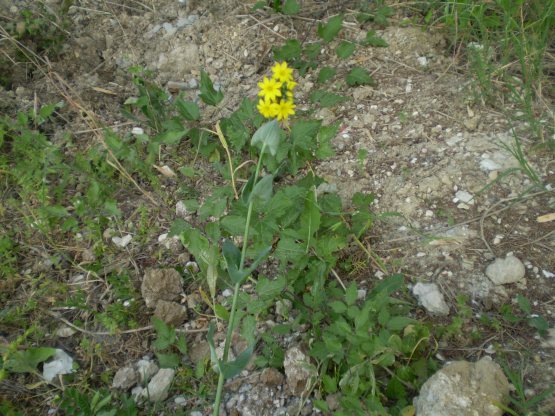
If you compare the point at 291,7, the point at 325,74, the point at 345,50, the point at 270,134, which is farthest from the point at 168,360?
the point at 291,7

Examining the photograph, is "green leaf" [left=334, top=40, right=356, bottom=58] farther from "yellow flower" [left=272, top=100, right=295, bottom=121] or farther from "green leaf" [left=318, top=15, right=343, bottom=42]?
"yellow flower" [left=272, top=100, right=295, bottom=121]

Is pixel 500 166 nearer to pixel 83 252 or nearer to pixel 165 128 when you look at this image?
pixel 165 128

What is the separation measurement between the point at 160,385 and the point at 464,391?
100cm

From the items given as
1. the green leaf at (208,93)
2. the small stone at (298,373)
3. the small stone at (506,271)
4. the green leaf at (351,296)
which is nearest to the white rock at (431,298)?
the small stone at (506,271)

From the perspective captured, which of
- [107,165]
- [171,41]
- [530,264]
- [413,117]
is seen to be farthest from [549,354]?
[171,41]

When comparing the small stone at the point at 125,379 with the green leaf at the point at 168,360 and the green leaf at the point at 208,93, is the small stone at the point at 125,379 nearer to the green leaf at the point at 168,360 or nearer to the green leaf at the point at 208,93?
the green leaf at the point at 168,360

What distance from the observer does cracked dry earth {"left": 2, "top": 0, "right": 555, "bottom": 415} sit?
179 centimetres

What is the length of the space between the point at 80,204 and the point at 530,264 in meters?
1.85

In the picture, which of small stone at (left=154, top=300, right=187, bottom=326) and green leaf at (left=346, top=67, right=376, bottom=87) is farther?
green leaf at (left=346, top=67, right=376, bottom=87)

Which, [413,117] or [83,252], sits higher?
[413,117]

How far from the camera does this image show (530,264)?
183 cm

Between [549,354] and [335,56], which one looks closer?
[549,354]

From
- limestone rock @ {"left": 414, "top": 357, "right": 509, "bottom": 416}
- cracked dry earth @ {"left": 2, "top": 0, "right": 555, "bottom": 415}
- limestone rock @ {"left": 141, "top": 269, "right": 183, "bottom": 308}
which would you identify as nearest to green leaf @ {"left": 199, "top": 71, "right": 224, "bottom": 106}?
cracked dry earth @ {"left": 2, "top": 0, "right": 555, "bottom": 415}

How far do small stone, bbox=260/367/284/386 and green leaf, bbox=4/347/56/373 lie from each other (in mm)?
787
